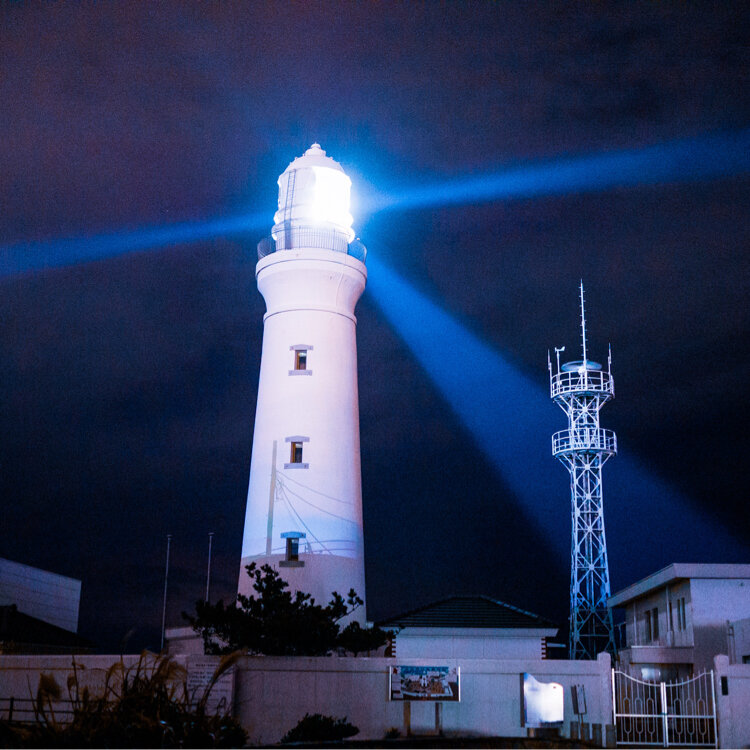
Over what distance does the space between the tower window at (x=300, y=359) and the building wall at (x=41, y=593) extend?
68.4 ft

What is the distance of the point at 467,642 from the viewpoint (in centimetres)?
3102

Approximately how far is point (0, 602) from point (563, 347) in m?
27.5

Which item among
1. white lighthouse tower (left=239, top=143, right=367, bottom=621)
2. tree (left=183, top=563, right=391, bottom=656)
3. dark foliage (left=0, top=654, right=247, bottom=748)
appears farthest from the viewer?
white lighthouse tower (left=239, top=143, right=367, bottom=621)

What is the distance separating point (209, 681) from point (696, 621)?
19.7 meters

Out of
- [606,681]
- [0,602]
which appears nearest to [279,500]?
[606,681]

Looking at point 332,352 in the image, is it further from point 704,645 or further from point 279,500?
point 704,645

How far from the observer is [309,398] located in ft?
97.9

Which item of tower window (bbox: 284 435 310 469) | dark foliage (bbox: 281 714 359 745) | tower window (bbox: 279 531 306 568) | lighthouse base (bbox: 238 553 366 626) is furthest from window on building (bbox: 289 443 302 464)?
dark foliage (bbox: 281 714 359 745)

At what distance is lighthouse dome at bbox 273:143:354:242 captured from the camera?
31.6 m

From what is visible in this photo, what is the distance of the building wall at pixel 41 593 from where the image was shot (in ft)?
147

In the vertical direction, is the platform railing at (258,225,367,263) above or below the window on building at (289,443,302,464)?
above

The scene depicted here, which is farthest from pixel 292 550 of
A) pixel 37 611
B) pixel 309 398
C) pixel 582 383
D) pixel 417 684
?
pixel 37 611

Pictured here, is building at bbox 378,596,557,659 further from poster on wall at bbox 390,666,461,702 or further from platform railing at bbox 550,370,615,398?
platform railing at bbox 550,370,615,398

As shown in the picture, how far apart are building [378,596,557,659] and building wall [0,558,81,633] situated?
2112 centimetres
